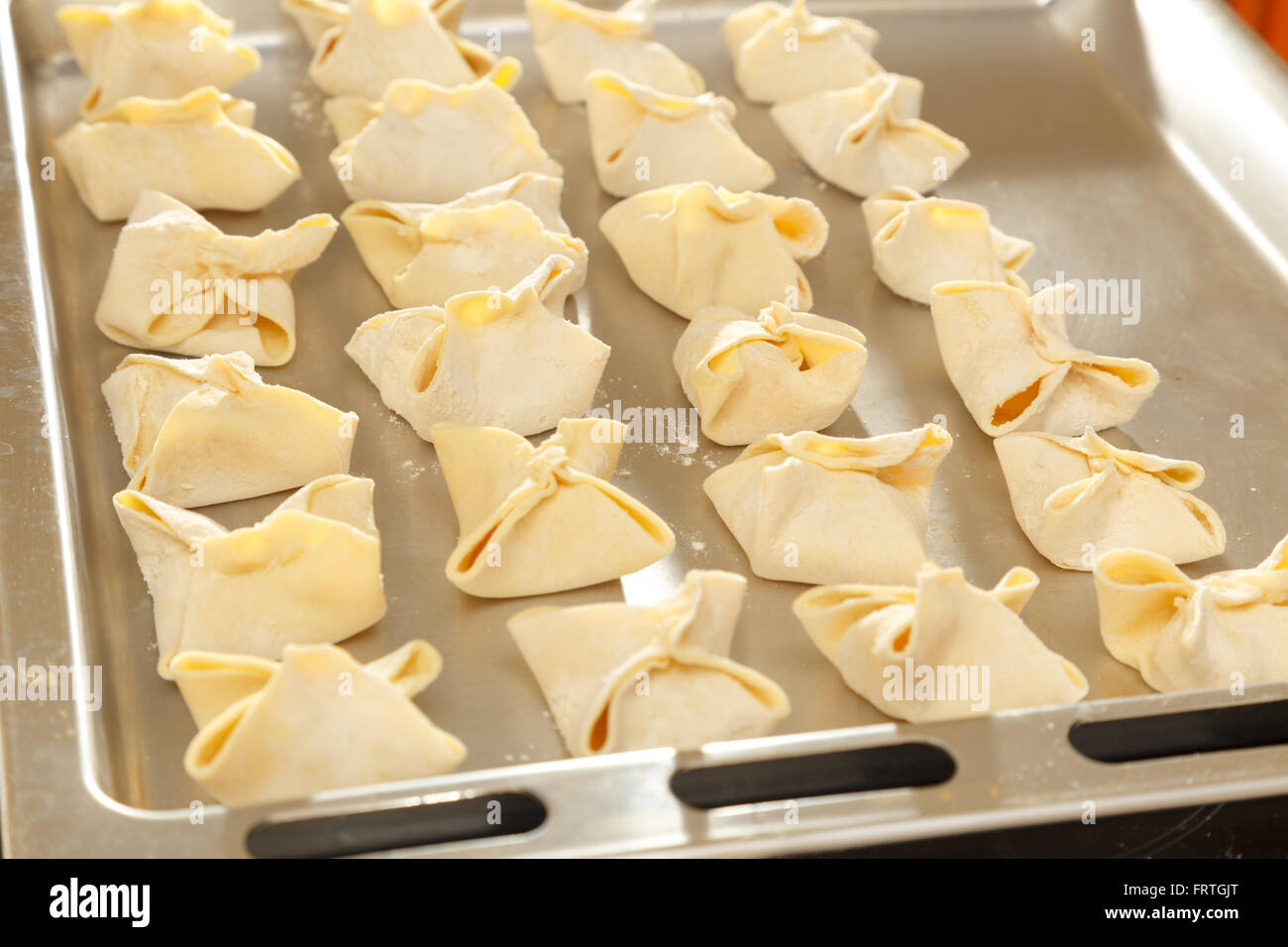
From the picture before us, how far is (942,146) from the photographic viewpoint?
6.43ft

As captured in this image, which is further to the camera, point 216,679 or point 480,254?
point 480,254

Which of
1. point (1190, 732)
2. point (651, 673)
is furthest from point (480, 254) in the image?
point (1190, 732)

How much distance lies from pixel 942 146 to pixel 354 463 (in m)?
0.91

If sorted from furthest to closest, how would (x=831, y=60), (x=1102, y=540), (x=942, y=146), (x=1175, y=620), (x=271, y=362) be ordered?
(x=831, y=60), (x=942, y=146), (x=271, y=362), (x=1102, y=540), (x=1175, y=620)

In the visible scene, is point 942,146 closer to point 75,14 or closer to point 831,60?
point 831,60

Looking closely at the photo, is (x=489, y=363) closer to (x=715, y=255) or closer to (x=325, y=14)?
(x=715, y=255)

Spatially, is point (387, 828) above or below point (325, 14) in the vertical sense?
below

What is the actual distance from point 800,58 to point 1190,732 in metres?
1.25

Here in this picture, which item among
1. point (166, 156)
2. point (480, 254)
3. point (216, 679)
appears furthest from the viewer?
point (166, 156)

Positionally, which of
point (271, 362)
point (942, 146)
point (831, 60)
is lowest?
point (271, 362)

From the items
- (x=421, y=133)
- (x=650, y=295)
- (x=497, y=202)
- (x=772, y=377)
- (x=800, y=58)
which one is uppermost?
(x=800, y=58)

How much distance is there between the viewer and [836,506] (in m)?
1.41
